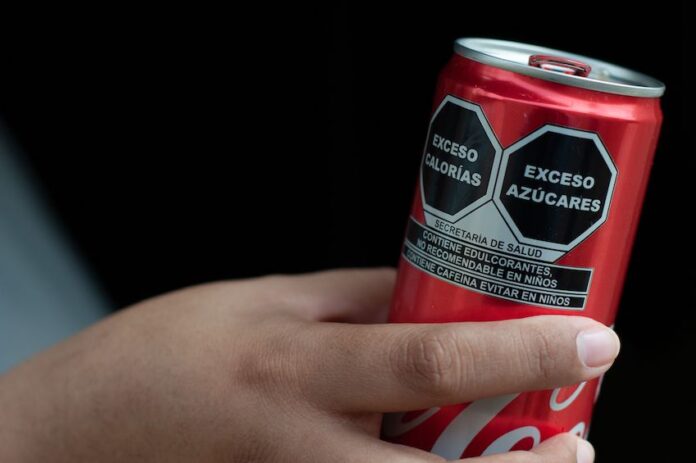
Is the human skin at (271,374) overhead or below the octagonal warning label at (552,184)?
below

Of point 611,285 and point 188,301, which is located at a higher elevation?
point 611,285

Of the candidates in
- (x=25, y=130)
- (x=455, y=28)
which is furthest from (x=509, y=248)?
(x=25, y=130)

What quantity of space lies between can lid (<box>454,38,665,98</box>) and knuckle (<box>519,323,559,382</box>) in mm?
240

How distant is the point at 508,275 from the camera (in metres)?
0.79

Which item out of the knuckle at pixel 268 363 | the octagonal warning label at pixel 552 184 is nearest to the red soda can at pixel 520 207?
the octagonal warning label at pixel 552 184

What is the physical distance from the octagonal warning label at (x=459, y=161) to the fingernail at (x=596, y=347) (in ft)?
0.55

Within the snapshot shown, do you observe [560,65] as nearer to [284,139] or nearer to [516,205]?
[516,205]

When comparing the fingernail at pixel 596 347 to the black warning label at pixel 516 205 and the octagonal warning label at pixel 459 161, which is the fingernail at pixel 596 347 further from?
the octagonal warning label at pixel 459 161

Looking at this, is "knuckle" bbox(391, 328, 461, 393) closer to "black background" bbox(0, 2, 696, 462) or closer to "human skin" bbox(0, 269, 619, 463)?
"human skin" bbox(0, 269, 619, 463)

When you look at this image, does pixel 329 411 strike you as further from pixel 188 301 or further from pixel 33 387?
pixel 33 387

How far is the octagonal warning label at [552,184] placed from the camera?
76 cm

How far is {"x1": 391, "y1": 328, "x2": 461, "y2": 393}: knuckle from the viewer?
2.50 ft

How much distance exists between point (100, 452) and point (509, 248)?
534 mm

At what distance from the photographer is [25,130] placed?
2189 millimetres
